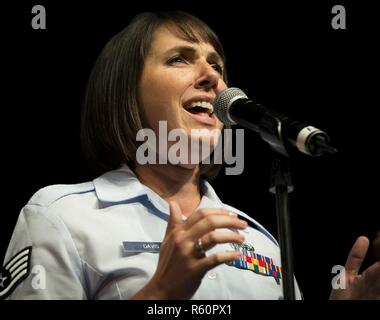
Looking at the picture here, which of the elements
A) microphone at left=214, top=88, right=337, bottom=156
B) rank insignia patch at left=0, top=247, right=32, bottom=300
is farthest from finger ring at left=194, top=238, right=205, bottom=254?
rank insignia patch at left=0, top=247, right=32, bottom=300

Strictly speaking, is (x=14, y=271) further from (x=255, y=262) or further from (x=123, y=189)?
(x=255, y=262)

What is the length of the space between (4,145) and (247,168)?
1155mm

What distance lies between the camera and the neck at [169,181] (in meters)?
2.13

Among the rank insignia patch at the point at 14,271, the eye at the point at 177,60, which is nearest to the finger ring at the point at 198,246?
the rank insignia patch at the point at 14,271

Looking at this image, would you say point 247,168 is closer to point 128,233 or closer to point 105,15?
point 105,15

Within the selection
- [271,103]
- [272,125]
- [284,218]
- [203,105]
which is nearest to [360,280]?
[284,218]

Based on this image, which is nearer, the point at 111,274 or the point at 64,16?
the point at 111,274

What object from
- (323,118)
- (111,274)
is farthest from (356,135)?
(111,274)

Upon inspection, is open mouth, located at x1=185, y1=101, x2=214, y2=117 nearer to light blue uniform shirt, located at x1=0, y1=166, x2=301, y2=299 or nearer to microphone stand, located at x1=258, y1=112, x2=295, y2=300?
light blue uniform shirt, located at x1=0, y1=166, x2=301, y2=299

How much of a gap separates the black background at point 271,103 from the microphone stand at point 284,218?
4.10 feet

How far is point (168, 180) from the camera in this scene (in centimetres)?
215

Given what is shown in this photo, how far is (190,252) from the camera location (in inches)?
53.7

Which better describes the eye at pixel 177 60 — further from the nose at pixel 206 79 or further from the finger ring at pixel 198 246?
the finger ring at pixel 198 246

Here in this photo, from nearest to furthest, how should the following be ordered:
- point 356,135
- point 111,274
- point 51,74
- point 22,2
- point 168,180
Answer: point 111,274 < point 168,180 < point 22,2 < point 51,74 < point 356,135
